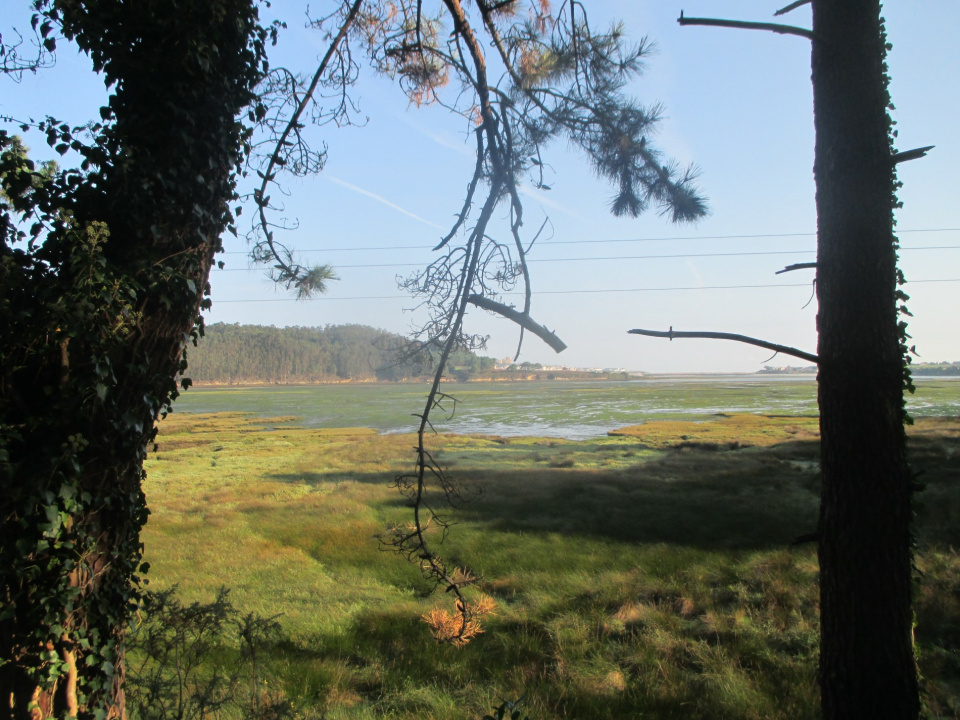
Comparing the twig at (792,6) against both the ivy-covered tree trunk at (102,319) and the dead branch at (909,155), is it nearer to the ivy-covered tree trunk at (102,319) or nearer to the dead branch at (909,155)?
the dead branch at (909,155)

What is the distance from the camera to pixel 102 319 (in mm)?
2061

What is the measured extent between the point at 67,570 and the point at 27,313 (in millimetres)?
912

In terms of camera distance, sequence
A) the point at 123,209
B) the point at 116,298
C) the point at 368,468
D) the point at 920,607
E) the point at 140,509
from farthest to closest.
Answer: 1. the point at 368,468
2. the point at 920,607
3. the point at 140,509
4. the point at 123,209
5. the point at 116,298

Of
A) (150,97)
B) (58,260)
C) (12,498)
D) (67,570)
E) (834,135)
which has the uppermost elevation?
(150,97)

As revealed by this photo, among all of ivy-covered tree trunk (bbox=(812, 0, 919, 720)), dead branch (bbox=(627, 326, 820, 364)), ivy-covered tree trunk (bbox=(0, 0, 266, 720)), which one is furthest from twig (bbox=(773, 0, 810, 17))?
ivy-covered tree trunk (bbox=(0, 0, 266, 720))

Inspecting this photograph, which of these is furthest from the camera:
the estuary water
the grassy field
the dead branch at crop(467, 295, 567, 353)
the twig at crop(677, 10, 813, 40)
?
the estuary water

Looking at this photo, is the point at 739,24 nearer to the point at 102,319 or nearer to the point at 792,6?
the point at 792,6

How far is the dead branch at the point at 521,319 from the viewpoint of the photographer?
283 cm

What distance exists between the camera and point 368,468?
11766 millimetres

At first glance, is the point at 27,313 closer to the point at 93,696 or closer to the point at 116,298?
the point at 116,298

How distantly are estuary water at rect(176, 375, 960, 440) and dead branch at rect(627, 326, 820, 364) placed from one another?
9.79 m

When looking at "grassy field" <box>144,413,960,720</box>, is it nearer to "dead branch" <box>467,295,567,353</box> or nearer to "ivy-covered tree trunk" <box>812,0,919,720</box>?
"ivy-covered tree trunk" <box>812,0,919,720</box>

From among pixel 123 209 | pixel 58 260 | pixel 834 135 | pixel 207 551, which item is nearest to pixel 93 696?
pixel 58 260

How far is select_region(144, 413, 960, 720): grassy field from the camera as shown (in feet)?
15.3
